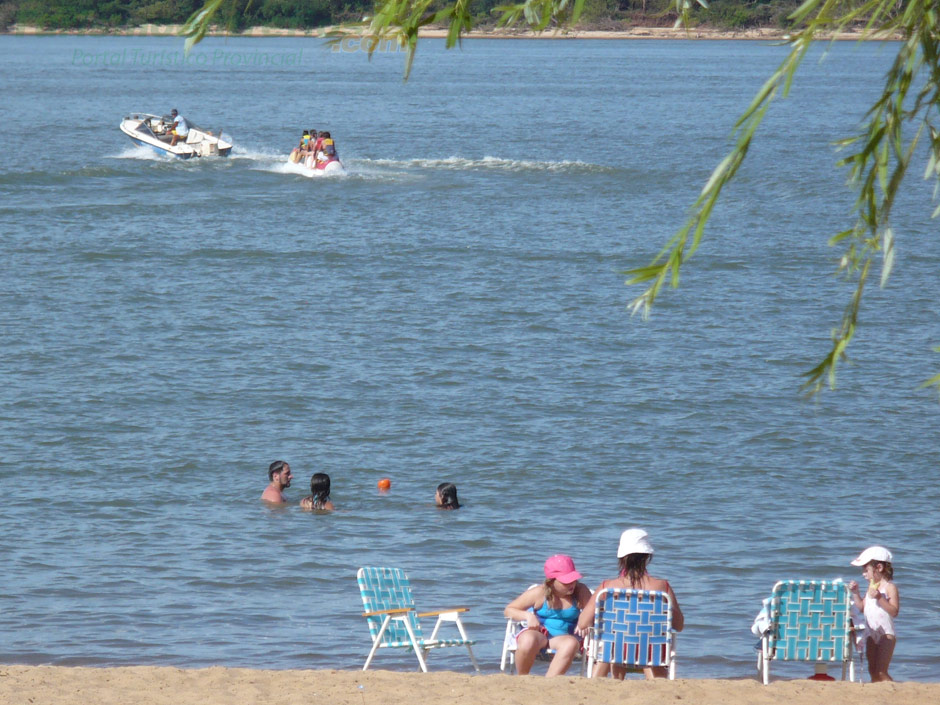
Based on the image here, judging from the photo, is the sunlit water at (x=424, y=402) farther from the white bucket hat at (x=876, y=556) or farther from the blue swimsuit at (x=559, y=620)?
the white bucket hat at (x=876, y=556)

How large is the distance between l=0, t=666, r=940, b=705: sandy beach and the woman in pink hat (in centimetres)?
38

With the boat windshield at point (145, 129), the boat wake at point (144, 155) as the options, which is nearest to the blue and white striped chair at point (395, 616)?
the boat wake at point (144, 155)

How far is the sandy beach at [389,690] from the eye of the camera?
6.67m

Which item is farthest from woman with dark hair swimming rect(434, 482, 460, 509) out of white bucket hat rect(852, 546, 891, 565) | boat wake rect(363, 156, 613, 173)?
boat wake rect(363, 156, 613, 173)

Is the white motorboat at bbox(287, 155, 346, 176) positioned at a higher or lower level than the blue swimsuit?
higher

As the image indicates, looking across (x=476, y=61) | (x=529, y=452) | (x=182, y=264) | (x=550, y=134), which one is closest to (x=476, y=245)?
(x=182, y=264)

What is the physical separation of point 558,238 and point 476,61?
106m

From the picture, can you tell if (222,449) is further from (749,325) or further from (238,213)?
(238,213)

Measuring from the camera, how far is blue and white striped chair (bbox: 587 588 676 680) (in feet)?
23.3

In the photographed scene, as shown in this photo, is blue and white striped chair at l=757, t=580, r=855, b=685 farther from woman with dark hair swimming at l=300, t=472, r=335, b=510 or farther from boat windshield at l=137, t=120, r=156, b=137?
boat windshield at l=137, t=120, r=156, b=137

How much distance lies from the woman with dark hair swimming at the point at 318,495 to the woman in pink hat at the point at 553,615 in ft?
14.8

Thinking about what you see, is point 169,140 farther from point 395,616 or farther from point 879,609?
point 879,609

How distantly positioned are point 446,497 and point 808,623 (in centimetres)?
500

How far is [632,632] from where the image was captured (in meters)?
7.14
